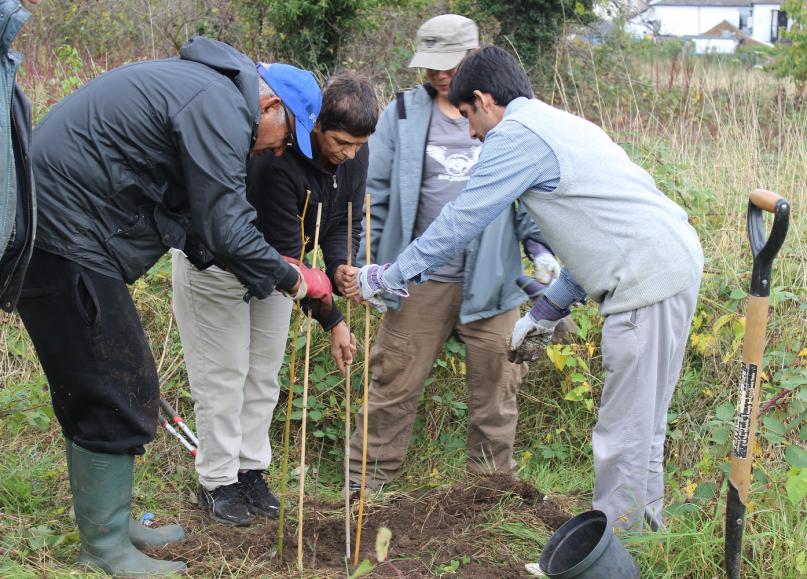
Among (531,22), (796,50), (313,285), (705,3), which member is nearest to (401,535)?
(313,285)

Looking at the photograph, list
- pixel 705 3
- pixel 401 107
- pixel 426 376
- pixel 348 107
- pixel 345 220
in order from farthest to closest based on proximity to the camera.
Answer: pixel 705 3
pixel 426 376
pixel 401 107
pixel 345 220
pixel 348 107

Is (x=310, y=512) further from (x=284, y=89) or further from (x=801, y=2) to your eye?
(x=801, y=2)

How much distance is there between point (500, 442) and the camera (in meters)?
4.05

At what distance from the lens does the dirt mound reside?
308 cm

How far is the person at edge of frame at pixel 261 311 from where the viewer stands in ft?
10.5

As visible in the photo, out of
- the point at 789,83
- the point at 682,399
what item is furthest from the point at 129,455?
the point at 789,83

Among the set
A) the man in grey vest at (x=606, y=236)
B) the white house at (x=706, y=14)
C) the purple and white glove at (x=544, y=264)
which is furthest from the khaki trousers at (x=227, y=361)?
the white house at (x=706, y=14)

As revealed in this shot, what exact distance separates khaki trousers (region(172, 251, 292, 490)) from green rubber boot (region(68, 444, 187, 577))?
0.57m

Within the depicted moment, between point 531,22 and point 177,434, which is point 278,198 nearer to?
point 177,434

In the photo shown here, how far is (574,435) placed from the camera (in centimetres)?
445

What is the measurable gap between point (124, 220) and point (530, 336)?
1.63 metres

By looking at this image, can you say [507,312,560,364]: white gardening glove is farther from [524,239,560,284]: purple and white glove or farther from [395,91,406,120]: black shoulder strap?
[395,91,406,120]: black shoulder strap

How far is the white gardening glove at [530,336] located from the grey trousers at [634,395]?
424 mm

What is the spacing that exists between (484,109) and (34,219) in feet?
5.16
